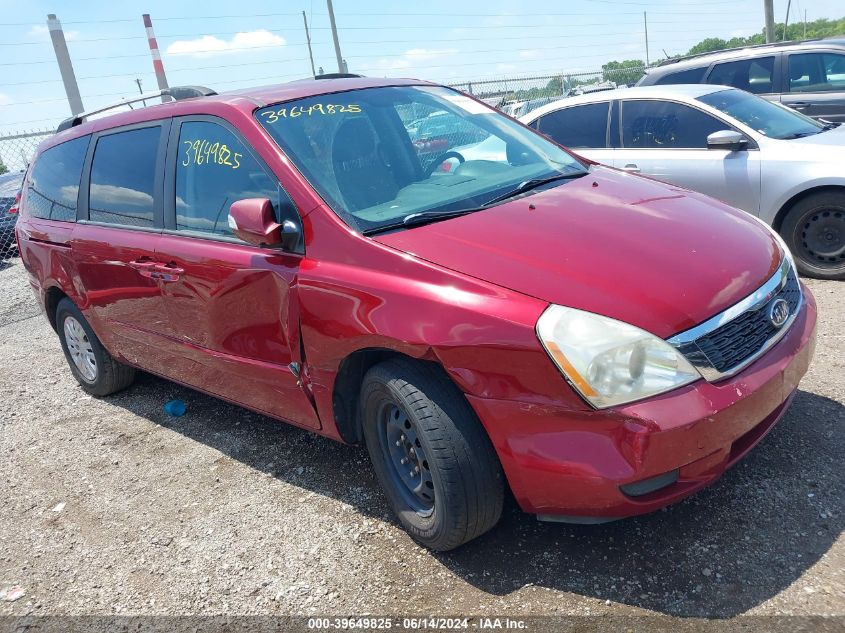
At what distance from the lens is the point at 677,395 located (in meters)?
2.29

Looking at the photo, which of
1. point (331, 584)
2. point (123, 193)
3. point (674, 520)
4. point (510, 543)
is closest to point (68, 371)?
point (123, 193)

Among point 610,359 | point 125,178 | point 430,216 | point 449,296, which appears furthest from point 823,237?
point 125,178

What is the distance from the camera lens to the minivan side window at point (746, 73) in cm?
834

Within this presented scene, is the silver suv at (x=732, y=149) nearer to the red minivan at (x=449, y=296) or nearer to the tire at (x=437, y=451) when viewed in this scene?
the red minivan at (x=449, y=296)

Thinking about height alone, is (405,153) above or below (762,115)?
above

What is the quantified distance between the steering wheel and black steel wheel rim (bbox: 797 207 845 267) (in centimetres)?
336

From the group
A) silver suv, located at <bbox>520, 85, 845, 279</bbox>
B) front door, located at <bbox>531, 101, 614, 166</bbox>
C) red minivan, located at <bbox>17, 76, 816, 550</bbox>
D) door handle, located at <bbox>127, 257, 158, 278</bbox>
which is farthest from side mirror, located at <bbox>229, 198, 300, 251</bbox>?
front door, located at <bbox>531, 101, 614, 166</bbox>

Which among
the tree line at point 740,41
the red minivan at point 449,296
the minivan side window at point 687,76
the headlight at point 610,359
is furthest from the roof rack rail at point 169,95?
the tree line at point 740,41

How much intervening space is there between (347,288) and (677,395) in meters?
1.25

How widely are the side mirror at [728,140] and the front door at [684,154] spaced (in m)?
0.05

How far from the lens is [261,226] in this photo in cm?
296

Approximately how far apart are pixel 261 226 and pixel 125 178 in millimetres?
1589

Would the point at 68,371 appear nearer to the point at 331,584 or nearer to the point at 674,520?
the point at 331,584

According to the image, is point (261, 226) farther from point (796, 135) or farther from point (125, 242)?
point (796, 135)
